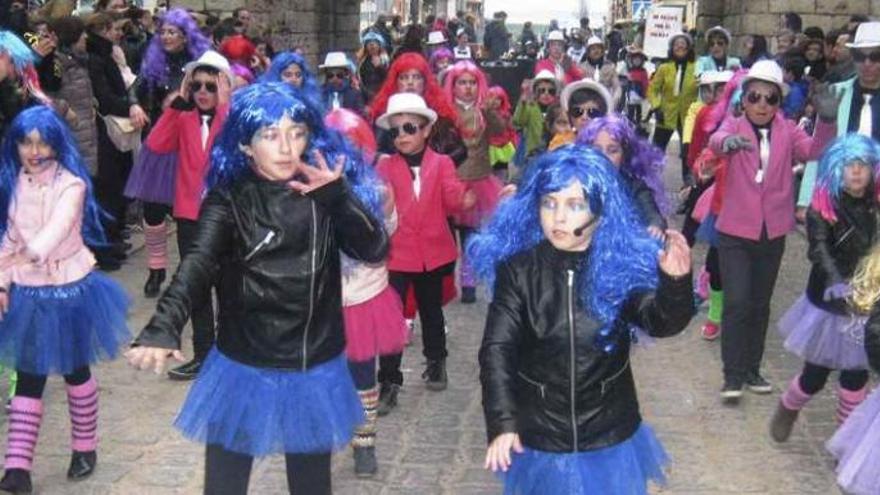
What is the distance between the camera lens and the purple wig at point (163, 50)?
884 cm

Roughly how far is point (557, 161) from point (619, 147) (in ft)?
6.09

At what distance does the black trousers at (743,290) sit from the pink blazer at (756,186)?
74 millimetres

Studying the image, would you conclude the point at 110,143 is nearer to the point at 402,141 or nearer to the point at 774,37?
the point at 402,141

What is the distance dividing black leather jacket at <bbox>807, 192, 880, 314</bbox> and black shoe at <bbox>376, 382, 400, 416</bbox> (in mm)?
2349

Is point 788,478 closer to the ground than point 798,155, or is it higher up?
closer to the ground

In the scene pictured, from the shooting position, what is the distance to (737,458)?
5.82 meters

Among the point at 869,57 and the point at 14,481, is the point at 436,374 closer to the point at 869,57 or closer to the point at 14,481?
the point at 14,481

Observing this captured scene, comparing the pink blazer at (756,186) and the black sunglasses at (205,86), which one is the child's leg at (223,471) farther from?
the pink blazer at (756,186)

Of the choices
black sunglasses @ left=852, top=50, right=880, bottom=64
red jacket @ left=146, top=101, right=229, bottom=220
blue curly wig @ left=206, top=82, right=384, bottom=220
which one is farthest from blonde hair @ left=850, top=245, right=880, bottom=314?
red jacket @ left=146, top=101, right=229, bottom=220

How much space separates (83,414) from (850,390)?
371cm

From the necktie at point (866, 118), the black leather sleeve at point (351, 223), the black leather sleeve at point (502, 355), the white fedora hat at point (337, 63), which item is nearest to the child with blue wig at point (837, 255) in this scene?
the necktie at point (866, 118)

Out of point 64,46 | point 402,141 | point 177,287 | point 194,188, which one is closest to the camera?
point 177,287

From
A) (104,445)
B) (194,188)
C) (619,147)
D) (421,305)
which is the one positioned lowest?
(104,445)

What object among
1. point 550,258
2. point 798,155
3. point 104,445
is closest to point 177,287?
point 550,258
